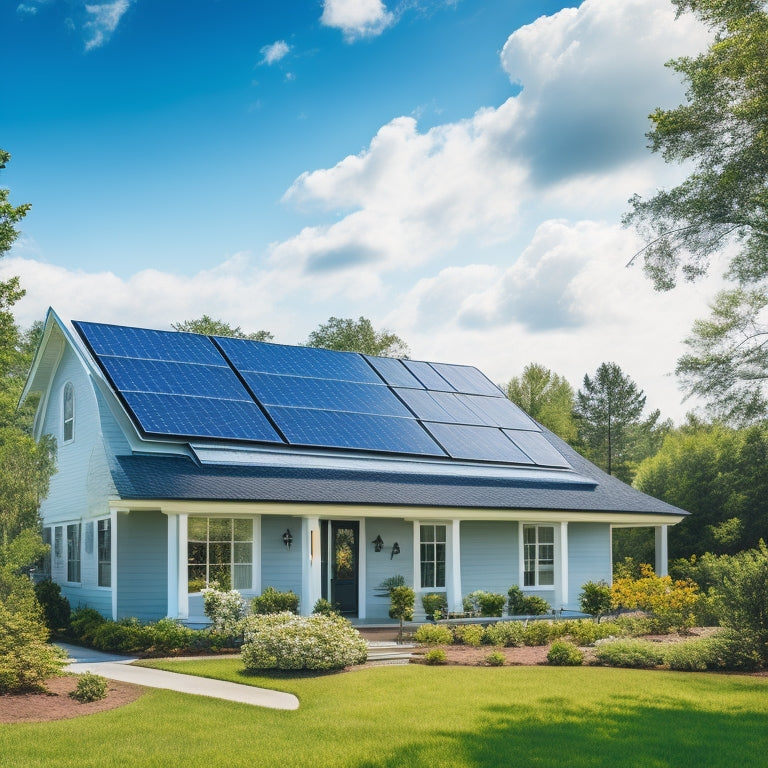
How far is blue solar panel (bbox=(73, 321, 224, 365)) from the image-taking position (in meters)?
20.3

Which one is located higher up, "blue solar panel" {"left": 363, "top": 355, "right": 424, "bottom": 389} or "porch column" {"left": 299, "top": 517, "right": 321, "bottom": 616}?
"blue solar panel" {"left": 363, "top": 355, "right": 424, "bottom": 389}

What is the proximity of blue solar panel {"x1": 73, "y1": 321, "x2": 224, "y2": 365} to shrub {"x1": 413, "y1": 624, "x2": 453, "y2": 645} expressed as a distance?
348 inches

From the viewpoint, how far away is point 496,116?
17609 mm

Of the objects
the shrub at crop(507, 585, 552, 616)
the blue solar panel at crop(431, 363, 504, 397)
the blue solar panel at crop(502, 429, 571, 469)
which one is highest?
the blue solar panel at crop(431, 363, 504, 397)

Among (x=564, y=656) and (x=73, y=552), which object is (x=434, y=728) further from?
(x=73, y=552)

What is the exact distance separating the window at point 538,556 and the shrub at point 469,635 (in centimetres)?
555

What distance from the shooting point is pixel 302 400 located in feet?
70.7

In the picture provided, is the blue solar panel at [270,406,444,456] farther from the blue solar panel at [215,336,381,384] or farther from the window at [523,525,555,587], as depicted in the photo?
the window at [523,525,555,587]

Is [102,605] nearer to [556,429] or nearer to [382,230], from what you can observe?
[382,230]

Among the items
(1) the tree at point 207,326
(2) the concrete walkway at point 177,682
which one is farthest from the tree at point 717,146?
(1) the tree at point 207,326

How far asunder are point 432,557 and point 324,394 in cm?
494

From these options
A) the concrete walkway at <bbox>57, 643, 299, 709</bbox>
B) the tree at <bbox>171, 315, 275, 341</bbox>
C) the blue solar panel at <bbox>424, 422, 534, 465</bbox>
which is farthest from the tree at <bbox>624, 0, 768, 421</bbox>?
the tree at <bbox>171, 315, 275, 341</bbox>

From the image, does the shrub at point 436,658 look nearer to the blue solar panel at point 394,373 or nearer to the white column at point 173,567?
the white column at point 173,567

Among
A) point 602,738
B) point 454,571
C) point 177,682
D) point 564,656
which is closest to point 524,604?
point 454,571
